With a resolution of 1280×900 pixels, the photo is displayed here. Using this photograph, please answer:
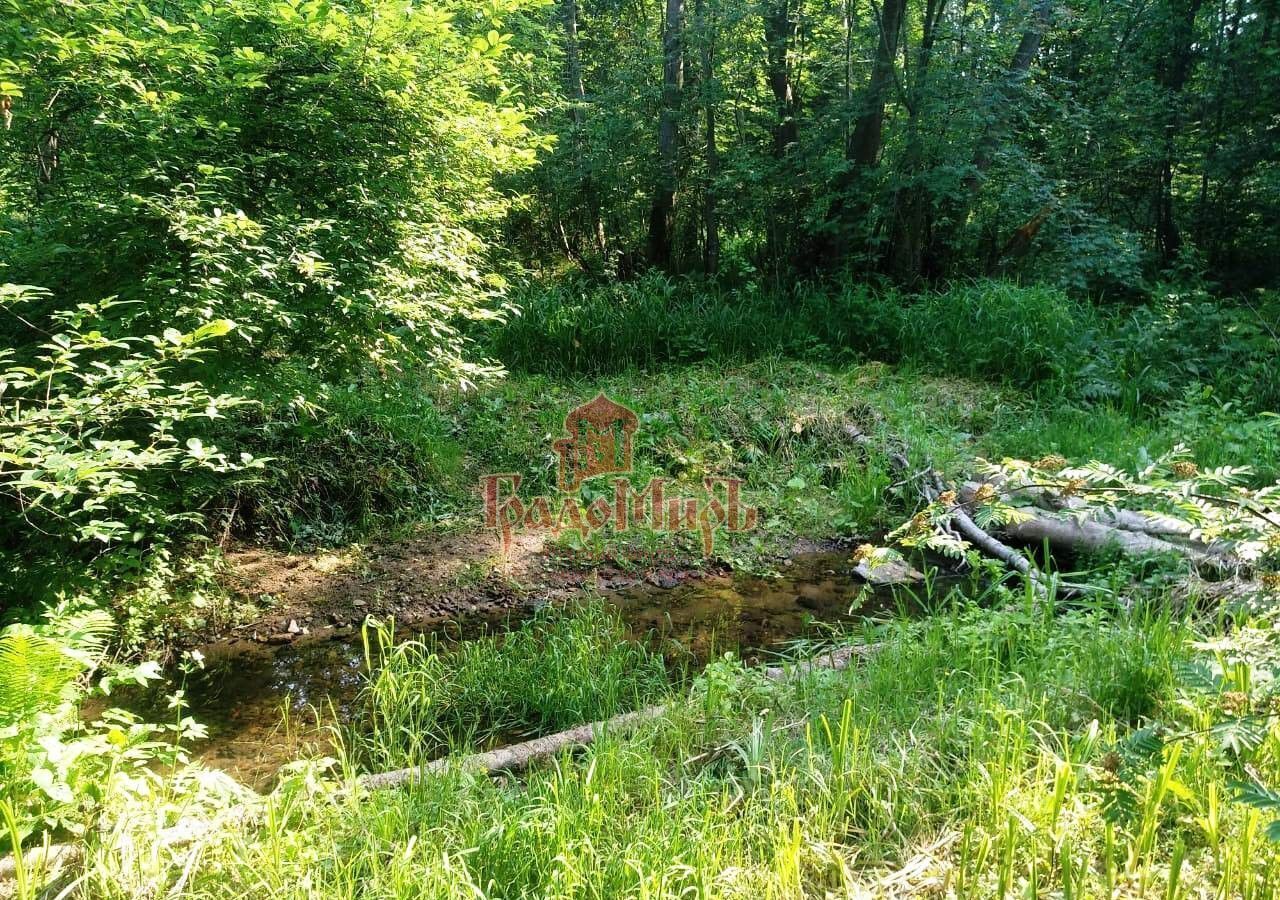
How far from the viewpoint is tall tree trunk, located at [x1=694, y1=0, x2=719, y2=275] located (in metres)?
8.26

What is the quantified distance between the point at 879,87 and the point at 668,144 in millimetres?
2441

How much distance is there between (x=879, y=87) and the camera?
25.9 feet

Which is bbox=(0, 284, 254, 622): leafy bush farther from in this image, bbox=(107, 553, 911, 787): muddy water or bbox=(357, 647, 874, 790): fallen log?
bbox=(357, 647, 874, 790): fallen log

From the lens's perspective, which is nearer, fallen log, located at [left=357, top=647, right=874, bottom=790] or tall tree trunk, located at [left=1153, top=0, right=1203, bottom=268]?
fallen log, located at [left=357, top=647, right=874, bottom=790]

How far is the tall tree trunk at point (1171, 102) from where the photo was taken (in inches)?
357

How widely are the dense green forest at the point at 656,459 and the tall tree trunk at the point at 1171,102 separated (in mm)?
121

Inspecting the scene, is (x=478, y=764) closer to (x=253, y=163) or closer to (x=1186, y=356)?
(x=253, y=163)

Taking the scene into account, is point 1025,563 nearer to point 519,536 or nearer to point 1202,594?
point 1202,594

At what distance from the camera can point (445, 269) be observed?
4.27 metres

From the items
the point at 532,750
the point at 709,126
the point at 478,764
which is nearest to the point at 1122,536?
the point at 532,750

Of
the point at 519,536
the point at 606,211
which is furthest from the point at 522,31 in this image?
the point at 519,536

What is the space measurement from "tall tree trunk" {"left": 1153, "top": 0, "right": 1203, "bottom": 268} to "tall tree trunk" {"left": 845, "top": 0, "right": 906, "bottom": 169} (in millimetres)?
3670

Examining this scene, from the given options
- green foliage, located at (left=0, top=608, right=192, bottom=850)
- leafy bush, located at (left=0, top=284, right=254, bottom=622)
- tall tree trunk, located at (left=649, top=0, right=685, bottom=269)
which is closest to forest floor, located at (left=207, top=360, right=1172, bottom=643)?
leafy bush, located at (left=0, top=284, right=254, bottom=622)

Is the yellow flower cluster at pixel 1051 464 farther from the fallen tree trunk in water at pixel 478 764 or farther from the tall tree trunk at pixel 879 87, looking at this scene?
the tall tree trunk at pixel 879 87
